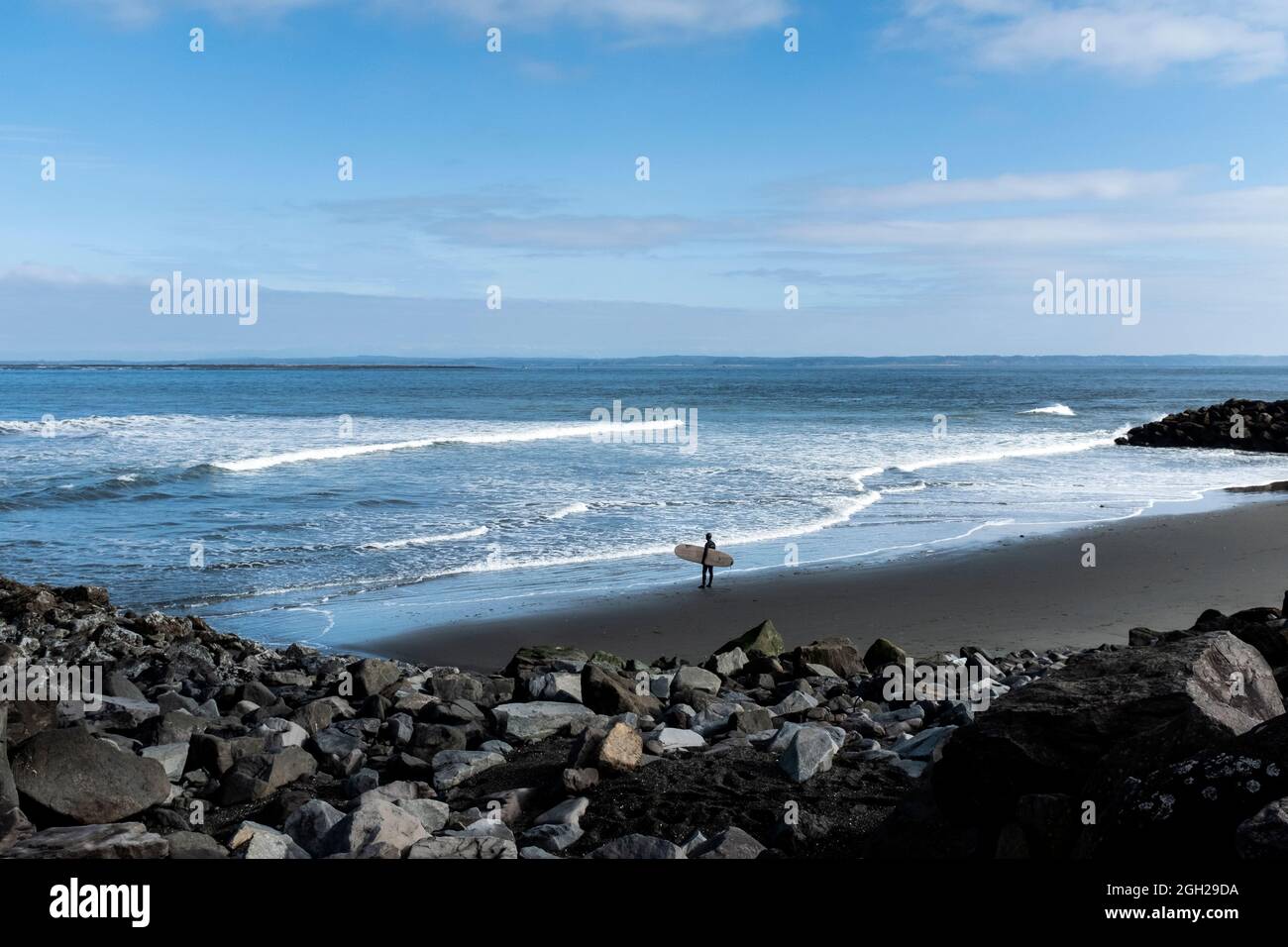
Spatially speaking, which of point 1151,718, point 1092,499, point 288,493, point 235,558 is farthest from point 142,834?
point 1092,499

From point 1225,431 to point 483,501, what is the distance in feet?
102

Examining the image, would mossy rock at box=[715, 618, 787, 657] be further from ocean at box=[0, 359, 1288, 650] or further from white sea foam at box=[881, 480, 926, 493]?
white sea foam at box=[881, 480, 926, 493]

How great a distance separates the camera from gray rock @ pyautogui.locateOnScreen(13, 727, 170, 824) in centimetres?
508

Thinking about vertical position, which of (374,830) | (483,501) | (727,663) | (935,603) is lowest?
(935,603)

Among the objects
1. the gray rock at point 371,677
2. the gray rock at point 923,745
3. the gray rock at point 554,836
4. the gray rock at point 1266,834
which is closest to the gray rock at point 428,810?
the gray rock at point 554,836

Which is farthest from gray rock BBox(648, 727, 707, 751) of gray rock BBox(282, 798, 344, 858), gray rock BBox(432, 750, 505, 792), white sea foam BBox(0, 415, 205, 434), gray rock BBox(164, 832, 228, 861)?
white sea foam BBox(0, 415, 205, 434)

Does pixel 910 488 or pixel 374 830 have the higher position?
pixel 910 488

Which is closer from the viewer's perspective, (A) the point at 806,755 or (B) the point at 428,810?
(B) the point at 428,810

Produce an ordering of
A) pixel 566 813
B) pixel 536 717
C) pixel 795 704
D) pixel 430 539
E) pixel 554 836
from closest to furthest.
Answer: pixel 554 836 < pixel 566 813 < pixel 536 717 < pixel 795 704 < pixel 430 539

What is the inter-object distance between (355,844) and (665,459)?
26154mm

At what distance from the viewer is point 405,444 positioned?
3628 cm

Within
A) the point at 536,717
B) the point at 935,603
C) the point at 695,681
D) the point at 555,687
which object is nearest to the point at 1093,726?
the point at 536,717

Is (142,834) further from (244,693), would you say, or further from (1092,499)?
(1092,499)

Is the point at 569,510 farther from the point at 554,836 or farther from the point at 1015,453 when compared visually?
the point at 1015,453
